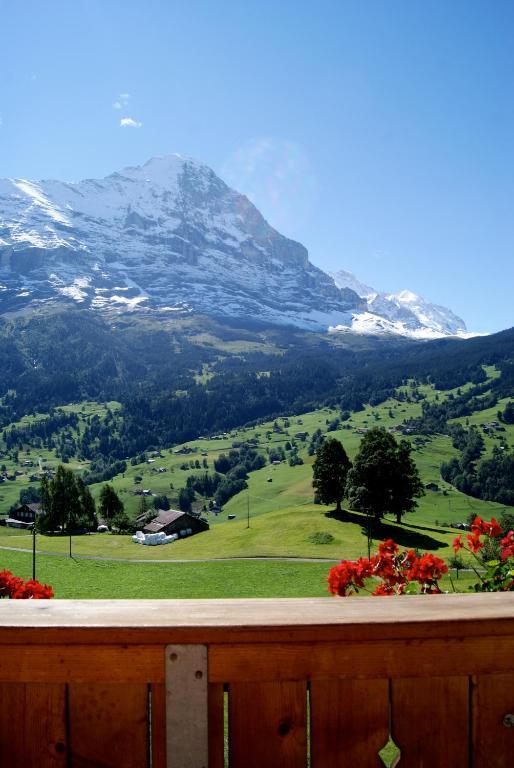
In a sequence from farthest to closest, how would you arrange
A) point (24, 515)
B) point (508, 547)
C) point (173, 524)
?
point (24, 515) < point (173, 524) < point (508, 547)

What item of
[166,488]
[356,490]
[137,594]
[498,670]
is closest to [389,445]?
[356,490]

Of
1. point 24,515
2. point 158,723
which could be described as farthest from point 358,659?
point 24,515

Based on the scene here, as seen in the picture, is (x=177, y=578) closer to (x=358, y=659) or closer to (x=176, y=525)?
(x=358, y=659)

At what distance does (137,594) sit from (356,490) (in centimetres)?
2655

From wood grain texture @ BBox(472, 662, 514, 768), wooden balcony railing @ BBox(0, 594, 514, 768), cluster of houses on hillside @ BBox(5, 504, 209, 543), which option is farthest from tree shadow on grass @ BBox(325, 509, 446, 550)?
wooden balcony railing @ BBox(0, 594, 514, 768)

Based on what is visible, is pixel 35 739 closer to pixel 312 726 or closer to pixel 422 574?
pixel 312 726

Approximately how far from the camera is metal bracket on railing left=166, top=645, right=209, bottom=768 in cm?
227

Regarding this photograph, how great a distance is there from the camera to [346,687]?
2.37 m

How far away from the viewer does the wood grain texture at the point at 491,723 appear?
7.93 ft

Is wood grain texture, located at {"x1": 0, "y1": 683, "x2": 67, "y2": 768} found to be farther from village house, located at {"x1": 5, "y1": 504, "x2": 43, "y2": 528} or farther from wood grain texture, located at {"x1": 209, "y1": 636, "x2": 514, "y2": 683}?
village house, located at {"x1": 5, "y1": 504, "x2": 43, "y2": 528}

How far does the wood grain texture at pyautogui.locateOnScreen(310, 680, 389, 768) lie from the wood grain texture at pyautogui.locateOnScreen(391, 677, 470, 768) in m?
0.07

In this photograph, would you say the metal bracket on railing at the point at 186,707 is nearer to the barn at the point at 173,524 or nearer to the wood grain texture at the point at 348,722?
the wood grain texture at the point at 348,722

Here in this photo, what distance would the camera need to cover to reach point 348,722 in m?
2.38

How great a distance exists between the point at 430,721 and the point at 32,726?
1.63 metres
